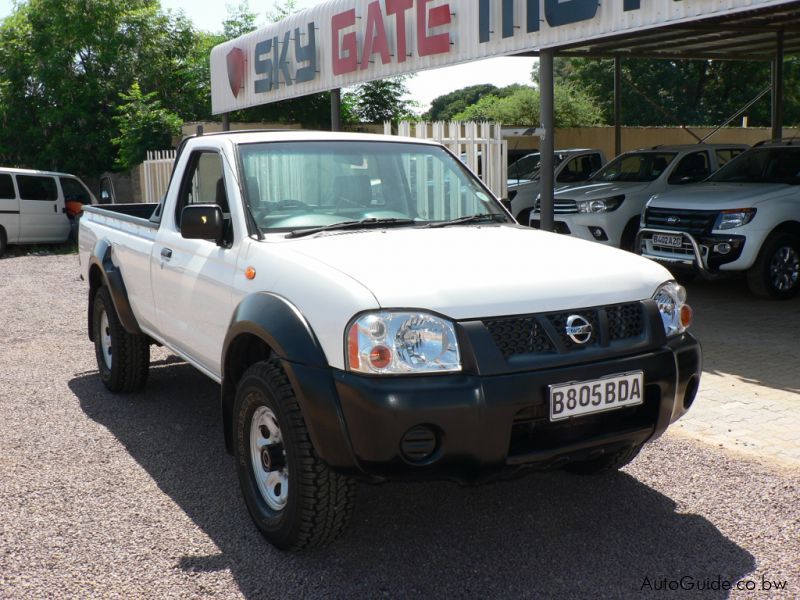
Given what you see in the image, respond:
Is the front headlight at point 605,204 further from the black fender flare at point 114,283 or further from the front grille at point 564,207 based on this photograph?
the black fender flare at point 114,283

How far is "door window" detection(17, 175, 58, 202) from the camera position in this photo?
58.0ft

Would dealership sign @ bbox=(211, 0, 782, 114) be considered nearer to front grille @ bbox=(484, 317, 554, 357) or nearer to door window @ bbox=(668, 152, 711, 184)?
door window @ bbox=(668, 152, 711, 184)

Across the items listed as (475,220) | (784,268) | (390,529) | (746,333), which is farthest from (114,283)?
(784,268)

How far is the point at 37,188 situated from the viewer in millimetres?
17938

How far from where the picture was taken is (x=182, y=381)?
6.97 m

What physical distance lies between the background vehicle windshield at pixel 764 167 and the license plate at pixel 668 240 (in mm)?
1520

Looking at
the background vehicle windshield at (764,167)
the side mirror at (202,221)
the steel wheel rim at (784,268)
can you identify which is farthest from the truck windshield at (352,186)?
the background vehicle windshield at (764,167)

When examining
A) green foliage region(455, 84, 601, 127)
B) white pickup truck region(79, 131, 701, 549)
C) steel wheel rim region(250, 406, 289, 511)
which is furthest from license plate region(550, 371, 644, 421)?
green foliage region(455, 84, 601, 127)

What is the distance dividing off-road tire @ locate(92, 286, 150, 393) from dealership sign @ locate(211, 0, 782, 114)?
20.3 ft

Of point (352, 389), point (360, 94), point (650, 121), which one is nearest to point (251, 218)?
point (352, 389)

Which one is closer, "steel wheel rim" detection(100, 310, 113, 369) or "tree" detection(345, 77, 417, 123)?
"steel wheel rim" detection(100, 310, 113, 369)

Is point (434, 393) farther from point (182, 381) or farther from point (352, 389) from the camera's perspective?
point (182, 381)

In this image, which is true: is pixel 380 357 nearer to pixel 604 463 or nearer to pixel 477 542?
pixel 477 542

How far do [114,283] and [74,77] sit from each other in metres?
23.6
